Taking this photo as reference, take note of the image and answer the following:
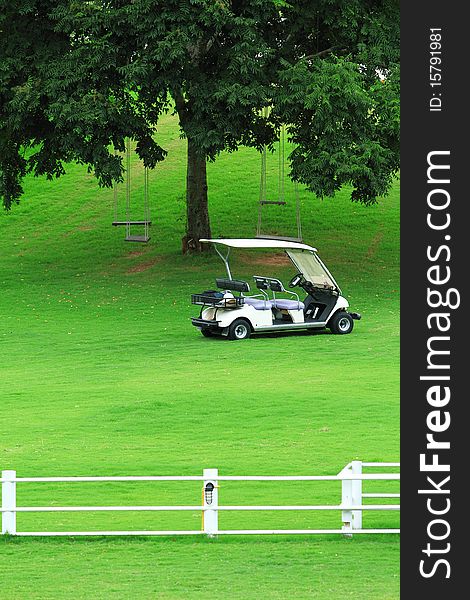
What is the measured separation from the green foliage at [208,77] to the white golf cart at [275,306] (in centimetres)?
437

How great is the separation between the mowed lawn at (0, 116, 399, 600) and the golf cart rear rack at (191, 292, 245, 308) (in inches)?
37.2

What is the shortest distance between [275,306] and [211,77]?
9606 millimetres

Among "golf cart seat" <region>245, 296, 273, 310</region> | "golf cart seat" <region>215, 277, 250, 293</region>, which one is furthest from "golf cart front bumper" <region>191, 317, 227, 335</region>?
"golf cart seat" <region>215, 277, 250, 293</region>

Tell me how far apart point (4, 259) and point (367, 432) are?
28.1 metres

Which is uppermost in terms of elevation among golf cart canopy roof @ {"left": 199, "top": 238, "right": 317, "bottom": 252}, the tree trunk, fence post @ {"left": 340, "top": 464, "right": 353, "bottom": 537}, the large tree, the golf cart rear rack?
the large tree

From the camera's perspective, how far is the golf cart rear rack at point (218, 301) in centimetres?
2944

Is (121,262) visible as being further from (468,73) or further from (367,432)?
(468,73)

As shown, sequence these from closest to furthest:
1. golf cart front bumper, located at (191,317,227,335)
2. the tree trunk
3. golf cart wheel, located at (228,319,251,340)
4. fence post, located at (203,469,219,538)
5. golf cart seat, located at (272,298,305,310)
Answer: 1. fence post, located at (203,469,219,538)
2. golf cart front bumper, located at (191,317,227,335)
3. golf cart wheel, located at (228,319,251,340)
4. golf cart seat, located at (272,298,305,310)
5. the tree trunk

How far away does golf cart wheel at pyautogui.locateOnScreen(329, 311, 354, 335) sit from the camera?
30.9 m

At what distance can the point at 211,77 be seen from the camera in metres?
37.2

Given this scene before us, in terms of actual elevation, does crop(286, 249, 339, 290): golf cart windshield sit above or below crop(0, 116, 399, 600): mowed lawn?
above

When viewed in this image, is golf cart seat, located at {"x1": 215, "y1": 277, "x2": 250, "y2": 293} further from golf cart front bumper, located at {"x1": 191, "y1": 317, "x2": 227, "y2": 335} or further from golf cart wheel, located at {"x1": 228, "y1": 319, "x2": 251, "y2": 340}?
golf cart front bumper, located at {"x1": 191, "y1": 317, "x2": 227, "y2": 335}

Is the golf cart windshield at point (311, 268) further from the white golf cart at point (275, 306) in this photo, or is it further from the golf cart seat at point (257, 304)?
the golf cart seat at point (257, 304)

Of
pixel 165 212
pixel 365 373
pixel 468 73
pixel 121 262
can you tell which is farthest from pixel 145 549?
pixel 165 212
